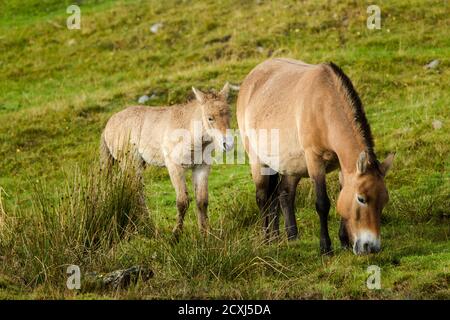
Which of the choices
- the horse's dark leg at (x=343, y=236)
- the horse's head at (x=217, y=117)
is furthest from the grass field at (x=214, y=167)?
the horse's head at (x=217, y=117)

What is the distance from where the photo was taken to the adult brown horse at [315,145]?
1004 cm

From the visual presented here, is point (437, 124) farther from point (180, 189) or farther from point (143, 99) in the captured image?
point (143, 99)

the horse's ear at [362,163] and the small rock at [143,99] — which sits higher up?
the horse's ear at [362,163]

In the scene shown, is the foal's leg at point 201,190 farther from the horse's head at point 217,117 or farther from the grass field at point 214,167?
the horse's head at point 217,117

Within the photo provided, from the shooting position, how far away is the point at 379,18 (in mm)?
25141

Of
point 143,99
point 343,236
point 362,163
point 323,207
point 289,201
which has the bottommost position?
point 143,99

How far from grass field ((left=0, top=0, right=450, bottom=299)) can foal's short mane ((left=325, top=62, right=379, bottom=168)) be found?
1283 millimetres

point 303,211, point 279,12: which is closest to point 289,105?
point 303,211

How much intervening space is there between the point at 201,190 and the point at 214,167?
185 inches

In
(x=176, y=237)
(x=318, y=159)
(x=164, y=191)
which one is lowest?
(x=164, y=191)

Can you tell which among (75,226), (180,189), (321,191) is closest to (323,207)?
(321,191)

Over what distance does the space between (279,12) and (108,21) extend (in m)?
→ 6.74

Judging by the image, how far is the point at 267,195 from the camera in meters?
13.1
